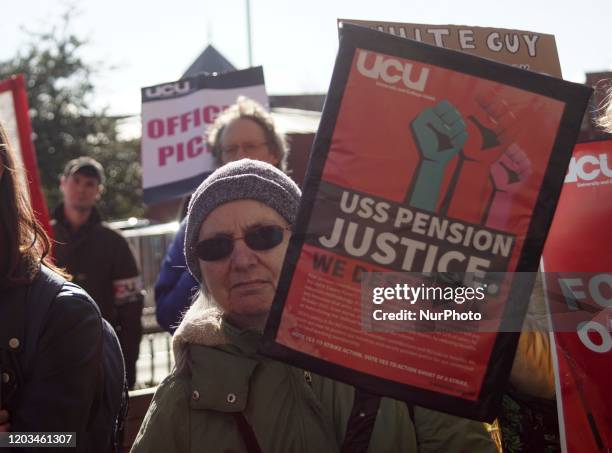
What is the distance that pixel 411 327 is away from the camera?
58.3 inches

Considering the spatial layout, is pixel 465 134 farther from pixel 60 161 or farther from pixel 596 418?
pixel 60 161

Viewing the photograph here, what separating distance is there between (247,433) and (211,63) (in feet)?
13.4

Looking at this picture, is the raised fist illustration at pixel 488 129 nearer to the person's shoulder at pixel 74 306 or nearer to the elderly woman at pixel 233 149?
the person's shoulder at pixel 74 306

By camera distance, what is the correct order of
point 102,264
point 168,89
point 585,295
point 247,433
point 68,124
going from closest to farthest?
1. point 247,433
2. point 585,295
3. point 102,264
4. point 168,89
5. point 68,124

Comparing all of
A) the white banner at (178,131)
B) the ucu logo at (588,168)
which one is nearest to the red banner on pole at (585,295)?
the ucu logo at (588,168)

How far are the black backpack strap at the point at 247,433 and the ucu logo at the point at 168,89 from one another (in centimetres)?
365

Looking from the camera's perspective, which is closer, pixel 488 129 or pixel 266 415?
pixel 488 129

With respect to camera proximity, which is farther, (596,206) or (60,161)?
(60,161)

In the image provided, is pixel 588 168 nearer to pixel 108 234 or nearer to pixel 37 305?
pixel 37 305

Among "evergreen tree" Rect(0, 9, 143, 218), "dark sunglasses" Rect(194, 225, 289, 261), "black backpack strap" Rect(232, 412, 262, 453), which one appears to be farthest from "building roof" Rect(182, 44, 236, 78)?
"evergreen tree" Rect(0, 9, 143, 218)

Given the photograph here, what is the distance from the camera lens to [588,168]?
192cm

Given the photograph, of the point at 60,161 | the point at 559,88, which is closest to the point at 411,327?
the point at 559,88

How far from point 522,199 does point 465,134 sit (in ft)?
0.55

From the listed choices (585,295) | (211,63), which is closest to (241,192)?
(585,295)
